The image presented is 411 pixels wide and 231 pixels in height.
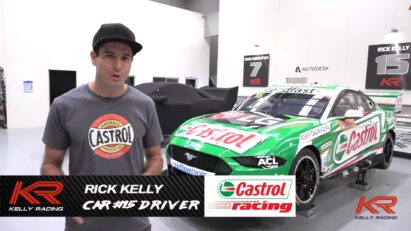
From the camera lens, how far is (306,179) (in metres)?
2.90

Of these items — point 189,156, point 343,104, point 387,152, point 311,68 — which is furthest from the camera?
point 311,68

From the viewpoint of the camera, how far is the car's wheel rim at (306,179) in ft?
9.36

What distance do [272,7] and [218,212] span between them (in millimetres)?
9425

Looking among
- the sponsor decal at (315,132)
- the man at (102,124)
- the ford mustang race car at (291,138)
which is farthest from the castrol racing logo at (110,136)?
the sponsor decal at (315,132)

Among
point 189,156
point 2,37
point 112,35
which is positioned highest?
point 2,37

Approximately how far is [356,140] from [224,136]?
5.81ft

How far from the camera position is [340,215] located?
2.98m

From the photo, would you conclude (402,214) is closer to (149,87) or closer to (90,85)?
(90,85)

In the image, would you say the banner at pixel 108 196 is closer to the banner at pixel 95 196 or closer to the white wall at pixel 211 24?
the banner at pixel 95 196

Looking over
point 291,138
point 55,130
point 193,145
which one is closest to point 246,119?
point 291,138

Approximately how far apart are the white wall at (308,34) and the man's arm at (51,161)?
7.48 m

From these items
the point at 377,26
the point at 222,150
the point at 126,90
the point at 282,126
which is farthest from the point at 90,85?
the point at 377,26

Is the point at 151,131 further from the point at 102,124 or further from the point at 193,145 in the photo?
the point at 193,145

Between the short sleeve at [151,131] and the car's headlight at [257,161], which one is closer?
the short sleeve at [151,131]
